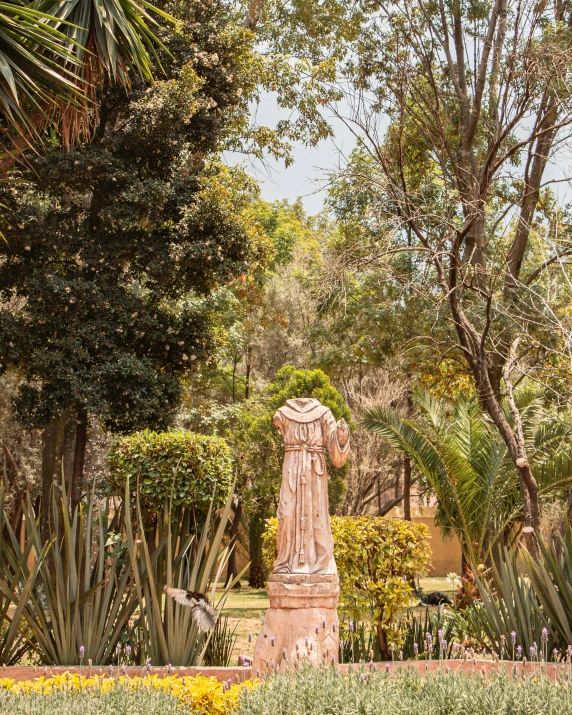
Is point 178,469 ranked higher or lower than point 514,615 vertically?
higher

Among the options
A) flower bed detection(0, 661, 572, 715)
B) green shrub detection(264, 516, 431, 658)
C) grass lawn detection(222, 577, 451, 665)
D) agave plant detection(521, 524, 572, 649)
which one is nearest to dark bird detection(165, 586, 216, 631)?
flower bed detection(0, 661, 572, 715)

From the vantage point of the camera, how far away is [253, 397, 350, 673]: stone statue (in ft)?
18.9

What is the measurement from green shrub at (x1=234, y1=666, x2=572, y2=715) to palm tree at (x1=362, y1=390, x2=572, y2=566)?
7.43m

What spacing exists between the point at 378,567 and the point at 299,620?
2.67m

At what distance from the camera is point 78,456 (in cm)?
1207

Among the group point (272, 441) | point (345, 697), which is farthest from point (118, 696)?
point (272, 441)

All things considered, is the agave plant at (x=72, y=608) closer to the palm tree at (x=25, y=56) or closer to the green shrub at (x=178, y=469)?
the green shrub at (x=178, y=469)

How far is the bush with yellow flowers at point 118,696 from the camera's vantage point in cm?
384

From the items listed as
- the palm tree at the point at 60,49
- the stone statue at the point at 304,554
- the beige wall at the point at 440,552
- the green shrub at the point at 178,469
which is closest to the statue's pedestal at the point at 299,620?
the stone statue at the point at 304,554

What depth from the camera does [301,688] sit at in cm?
392

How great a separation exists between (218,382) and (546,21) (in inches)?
520

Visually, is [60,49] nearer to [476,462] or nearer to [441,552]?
[476,462]

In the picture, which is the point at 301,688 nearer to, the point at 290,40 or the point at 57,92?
the point at 57,92

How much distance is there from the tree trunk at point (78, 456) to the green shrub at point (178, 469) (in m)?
2.33
